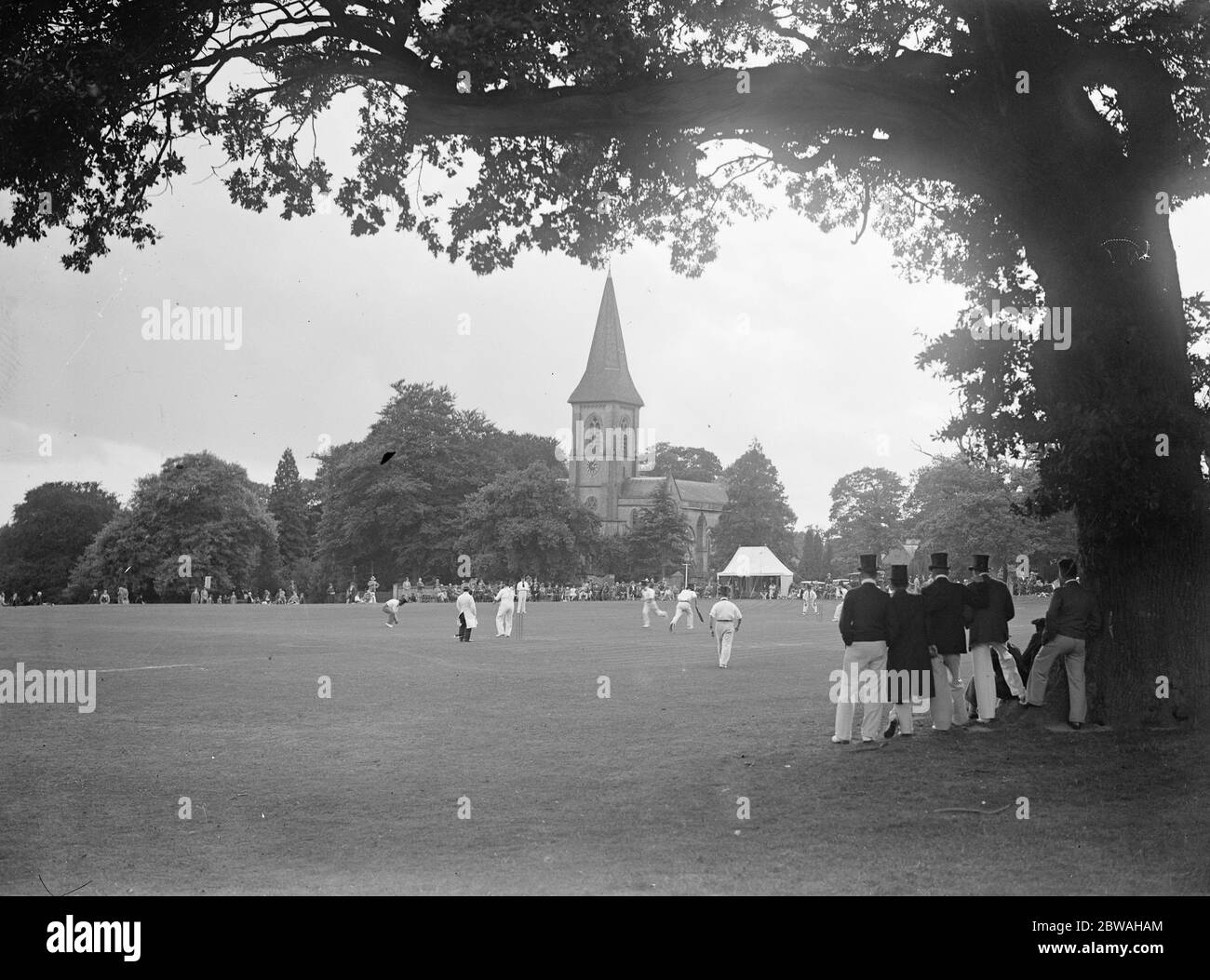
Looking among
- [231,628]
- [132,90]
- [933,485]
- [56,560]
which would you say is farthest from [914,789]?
[933,485]

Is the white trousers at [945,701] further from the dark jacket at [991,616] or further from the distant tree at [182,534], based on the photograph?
the distant tree at [182,534]

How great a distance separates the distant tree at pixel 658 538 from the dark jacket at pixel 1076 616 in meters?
103

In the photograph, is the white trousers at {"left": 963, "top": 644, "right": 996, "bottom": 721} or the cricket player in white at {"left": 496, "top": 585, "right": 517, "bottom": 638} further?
the cricket player in white at {"left": 496, "top": 585, "right": 517, "bottom": 638}

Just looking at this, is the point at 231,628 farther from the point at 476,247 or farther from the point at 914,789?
the point at 914,789

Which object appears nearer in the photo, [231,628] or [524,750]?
[524,750]

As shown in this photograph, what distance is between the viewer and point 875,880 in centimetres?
802

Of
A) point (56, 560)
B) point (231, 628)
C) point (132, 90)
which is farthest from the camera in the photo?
point (56, 560)

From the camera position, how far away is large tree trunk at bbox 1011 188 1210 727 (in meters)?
12.5

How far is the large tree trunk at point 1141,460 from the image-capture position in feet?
41.1

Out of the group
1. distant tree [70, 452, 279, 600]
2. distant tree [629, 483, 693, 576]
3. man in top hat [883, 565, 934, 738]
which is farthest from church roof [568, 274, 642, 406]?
man in top hat [883, 565, 934, 738]

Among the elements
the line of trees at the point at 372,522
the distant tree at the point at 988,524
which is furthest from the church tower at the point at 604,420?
the distant tree at the point at 988,524

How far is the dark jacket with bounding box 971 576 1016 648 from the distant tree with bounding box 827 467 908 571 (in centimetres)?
10318

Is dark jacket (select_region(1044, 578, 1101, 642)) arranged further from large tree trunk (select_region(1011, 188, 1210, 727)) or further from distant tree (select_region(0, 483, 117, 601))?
distant tree (select_region(0, 483, 117, 601))
